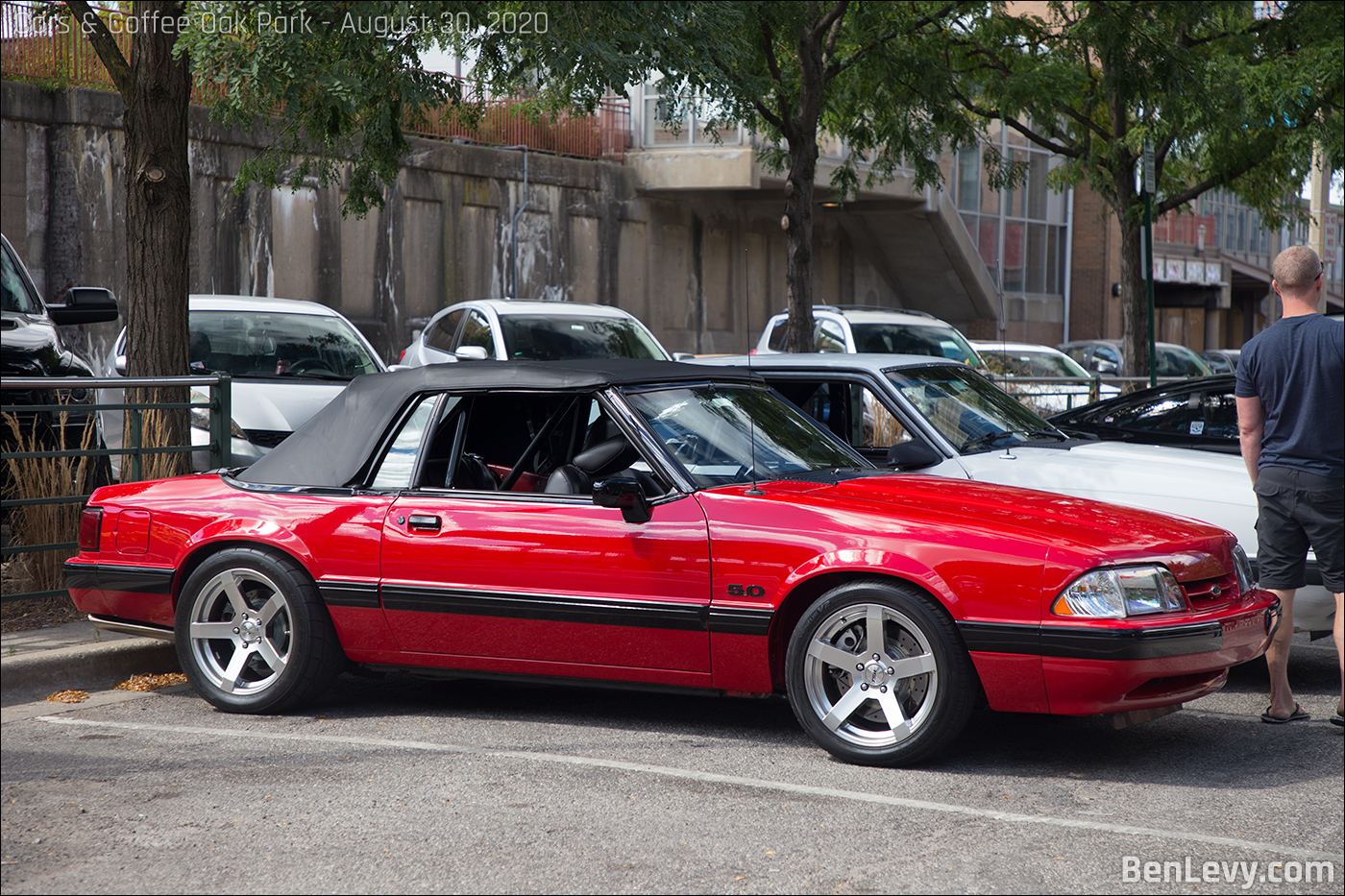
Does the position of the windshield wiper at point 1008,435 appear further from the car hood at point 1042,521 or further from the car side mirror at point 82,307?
the car side mirror at point 82,307

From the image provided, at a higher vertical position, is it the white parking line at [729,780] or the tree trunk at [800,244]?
the tree trunk at [800,244]

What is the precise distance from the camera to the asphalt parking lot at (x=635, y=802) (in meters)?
3.98

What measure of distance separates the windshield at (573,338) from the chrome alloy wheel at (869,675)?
8.32 m

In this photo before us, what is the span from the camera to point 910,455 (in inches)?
271

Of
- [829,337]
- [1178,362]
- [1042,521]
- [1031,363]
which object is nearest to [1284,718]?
[1042,521]

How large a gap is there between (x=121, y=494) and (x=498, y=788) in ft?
8.74

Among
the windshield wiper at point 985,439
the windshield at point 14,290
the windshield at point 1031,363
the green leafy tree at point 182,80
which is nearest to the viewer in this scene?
the windshield wiper at point 985,439

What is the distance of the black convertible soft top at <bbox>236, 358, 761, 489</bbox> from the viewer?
5.88 meters

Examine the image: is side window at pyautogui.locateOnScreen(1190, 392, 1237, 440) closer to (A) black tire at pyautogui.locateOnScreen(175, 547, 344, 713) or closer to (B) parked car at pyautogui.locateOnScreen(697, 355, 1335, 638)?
(B) parked car at pyautogui.locateOnScreen(697, 355, 1335, 638)

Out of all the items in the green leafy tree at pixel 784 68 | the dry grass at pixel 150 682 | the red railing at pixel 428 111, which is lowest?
the dry grass at pixel 150 682

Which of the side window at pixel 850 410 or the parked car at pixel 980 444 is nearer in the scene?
the parked car at pixel 980 444

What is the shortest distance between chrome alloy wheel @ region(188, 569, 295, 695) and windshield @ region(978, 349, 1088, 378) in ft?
54.1

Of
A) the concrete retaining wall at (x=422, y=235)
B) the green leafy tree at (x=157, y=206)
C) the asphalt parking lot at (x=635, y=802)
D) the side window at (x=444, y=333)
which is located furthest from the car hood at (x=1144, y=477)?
the side window at (x=444, y=333)

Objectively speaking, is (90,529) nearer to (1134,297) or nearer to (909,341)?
(909,341)
